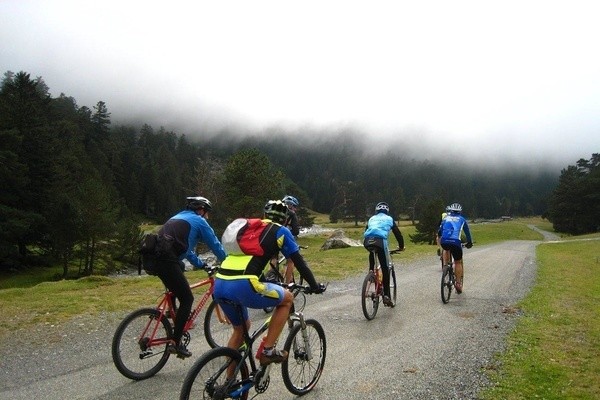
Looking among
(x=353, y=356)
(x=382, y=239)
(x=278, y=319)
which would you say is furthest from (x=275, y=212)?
(x=382, y=239)

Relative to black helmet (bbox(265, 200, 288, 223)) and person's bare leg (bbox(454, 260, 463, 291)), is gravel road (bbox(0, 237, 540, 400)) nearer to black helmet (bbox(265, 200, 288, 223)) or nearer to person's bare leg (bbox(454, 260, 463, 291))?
person's bare leg (bbox(454, 260, 463, 291))

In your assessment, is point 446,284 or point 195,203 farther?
point 446,284

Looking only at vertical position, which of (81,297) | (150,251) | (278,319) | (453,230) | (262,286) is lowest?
(81,297)

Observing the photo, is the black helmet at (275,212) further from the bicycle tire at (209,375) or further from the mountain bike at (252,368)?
the bicycle tire at (209,375)

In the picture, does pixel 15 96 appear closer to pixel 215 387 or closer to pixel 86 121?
pixel 215 387

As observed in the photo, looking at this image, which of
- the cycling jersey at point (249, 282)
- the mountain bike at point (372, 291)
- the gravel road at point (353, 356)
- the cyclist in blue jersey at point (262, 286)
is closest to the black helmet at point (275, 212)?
the cyclist in blue jersey at point (262, 286)

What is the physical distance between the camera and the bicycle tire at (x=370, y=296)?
10922 mm

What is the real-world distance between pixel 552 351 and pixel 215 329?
7.55 metres

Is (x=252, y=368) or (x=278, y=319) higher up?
(x=278, y=319)

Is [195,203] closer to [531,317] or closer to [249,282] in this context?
[249,282]

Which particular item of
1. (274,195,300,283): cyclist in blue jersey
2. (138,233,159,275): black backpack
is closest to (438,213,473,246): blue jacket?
(274,195,300,283): cyclist in blue jersey

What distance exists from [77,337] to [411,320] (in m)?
8.43

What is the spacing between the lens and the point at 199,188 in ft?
233

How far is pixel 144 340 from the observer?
7.03 metres
